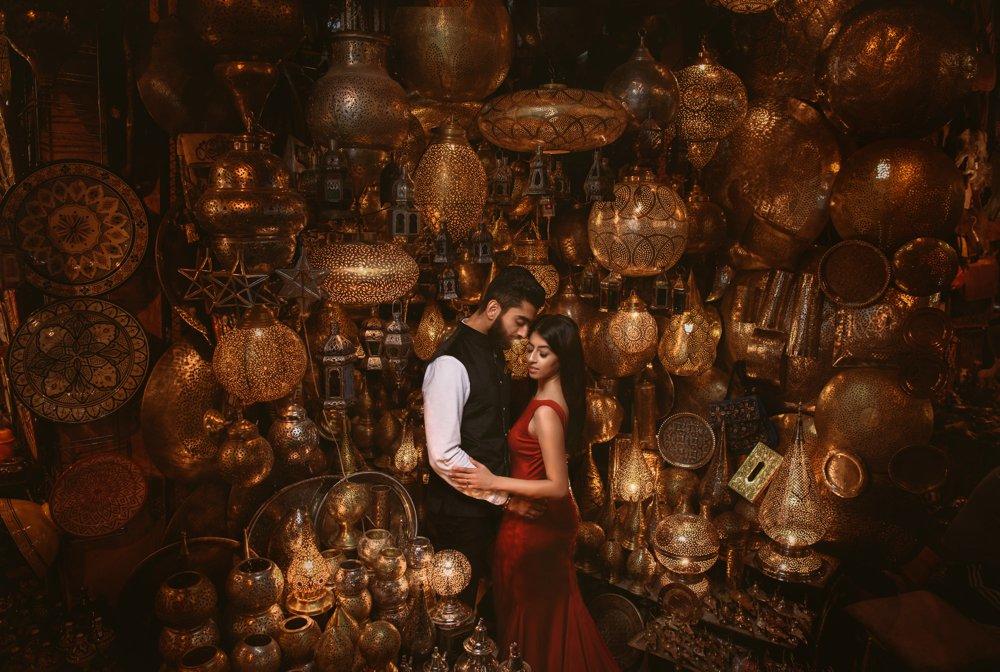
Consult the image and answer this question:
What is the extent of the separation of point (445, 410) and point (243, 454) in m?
0.51

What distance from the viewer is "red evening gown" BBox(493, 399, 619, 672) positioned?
2045 mm

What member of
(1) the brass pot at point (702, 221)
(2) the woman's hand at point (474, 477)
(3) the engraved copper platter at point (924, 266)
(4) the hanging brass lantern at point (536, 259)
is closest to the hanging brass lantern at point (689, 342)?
(1) the brass pot at point (702, 221)

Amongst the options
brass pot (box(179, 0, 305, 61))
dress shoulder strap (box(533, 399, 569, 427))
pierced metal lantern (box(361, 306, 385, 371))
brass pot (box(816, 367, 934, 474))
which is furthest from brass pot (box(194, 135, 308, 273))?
brass pot (box(816, 367, 934, 474))

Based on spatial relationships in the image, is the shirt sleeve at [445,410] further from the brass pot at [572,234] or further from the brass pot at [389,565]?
the brass pot at [572,234]

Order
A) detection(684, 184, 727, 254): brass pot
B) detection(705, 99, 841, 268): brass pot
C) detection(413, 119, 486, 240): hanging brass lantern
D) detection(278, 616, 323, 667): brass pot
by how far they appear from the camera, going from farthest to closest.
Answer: detection(684, 184, 727, 254): brass pot
detection(705, 99, 841, 268): brass pot
detection(413, 119, 486, 240): hanging brass lantern
detection(278, 616, 323, 667): brass pot

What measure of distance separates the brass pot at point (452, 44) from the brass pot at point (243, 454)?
927 mm

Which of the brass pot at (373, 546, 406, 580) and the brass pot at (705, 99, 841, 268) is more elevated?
the brass pot at (705, 99, 841, 268)

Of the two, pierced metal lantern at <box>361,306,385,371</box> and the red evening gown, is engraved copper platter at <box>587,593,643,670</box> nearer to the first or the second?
the red evening gown

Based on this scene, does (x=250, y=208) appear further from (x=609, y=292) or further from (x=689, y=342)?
(x=689, y=342)

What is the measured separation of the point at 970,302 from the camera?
2564 millimetres

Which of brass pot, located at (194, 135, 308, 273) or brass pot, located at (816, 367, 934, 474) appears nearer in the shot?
brass pot, located at (194, 135, 308, 273)

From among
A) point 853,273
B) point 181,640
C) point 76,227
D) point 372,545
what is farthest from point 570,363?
point 76,227

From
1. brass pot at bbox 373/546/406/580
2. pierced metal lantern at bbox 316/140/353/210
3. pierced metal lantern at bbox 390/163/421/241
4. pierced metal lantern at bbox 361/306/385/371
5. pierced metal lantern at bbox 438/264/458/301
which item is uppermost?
pierced metal lantern at bbox 316/140/353/210

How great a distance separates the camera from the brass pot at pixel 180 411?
1.79m
